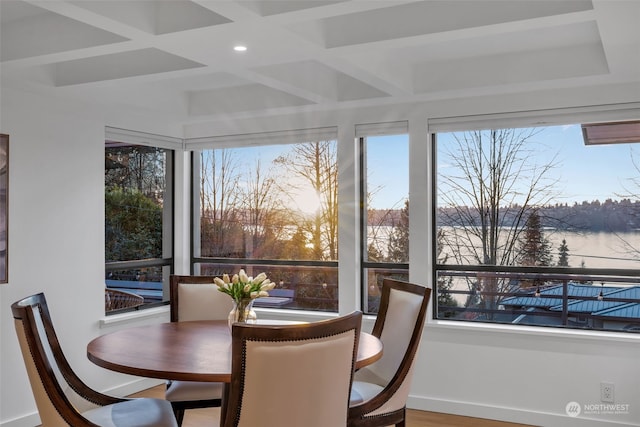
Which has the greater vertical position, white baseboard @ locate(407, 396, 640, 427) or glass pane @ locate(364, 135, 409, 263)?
glass pane @ locate(364, 135, 409, 263)

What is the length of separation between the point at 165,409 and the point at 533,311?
2.66 m

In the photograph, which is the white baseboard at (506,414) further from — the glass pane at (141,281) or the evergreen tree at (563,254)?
the glass pane at (141,281)

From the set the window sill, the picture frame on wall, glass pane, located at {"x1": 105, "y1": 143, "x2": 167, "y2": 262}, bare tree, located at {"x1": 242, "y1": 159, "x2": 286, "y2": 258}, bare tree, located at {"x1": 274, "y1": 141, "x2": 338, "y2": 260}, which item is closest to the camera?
the picture frame on wall

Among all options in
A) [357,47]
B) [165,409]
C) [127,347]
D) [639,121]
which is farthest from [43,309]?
[639,121]

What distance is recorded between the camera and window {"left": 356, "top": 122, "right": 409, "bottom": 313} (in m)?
4.55

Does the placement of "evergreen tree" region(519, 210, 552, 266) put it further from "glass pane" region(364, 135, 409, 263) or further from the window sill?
"glass pane" region(364, 135, 409, 263)

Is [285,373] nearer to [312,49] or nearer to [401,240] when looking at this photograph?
[312,49]

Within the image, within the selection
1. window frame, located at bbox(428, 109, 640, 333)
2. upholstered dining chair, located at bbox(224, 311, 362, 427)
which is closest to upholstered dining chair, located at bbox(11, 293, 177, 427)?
upholstered dining chair, located at bbox(224, 311, 362, 427)

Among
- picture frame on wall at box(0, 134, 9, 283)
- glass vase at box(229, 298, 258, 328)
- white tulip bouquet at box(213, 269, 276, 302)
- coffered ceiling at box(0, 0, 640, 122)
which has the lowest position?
glass vase at box(229, 298, 258, 328)

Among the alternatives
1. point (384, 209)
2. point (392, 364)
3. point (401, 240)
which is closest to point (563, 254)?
point (401, 240)

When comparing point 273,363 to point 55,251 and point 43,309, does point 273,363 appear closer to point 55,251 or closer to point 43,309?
point 43,309

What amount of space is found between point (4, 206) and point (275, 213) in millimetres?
2157

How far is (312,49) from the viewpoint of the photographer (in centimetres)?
291

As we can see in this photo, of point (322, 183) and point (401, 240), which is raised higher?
point (322, 183)
